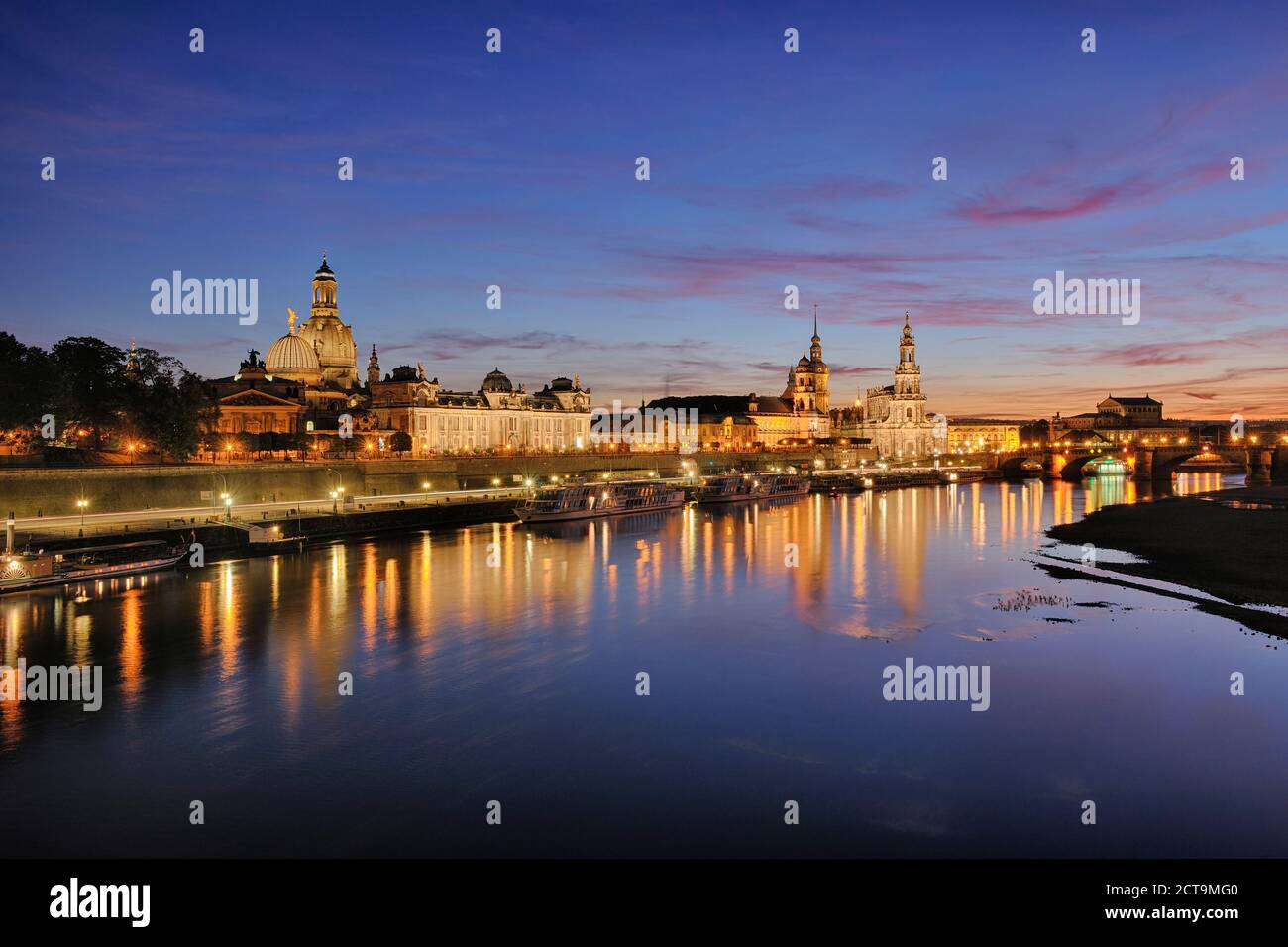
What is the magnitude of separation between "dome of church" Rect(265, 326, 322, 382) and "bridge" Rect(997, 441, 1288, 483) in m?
121

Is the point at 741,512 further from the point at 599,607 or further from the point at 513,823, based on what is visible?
the point at 513,823

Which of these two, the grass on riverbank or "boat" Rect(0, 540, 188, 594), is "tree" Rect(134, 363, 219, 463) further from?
the grass on riverbank

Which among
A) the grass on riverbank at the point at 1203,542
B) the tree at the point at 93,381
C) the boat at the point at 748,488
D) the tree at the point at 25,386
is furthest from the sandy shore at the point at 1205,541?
the tree at the point at 93,381

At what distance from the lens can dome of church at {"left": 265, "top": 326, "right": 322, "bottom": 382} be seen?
139 m

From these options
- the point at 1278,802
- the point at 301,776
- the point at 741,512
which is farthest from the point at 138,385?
the point at 1278,802

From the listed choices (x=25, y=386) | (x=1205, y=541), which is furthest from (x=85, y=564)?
(x=1205, y=541)

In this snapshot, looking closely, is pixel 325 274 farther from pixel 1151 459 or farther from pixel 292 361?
pixel 1151 459

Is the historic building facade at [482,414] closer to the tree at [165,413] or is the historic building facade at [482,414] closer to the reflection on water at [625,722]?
the tree at [165,413]

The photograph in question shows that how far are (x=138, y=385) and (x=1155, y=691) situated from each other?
75870 millimetres

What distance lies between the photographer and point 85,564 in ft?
132

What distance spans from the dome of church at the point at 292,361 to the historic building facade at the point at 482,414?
10.2 metres

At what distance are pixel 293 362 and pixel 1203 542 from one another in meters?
127

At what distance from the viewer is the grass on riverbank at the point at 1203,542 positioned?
120 feet

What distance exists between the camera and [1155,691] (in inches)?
908
